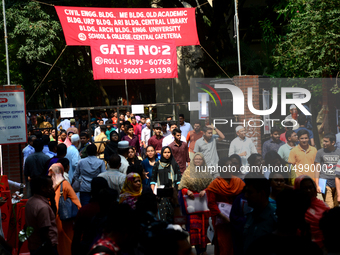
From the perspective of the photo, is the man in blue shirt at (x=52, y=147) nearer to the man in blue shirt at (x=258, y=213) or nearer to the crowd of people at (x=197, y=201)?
the crowd of people at (x=197, y=201)

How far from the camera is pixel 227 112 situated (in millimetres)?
7863

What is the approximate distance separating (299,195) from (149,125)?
9.67m

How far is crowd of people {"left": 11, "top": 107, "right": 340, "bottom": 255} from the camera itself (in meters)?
3.01

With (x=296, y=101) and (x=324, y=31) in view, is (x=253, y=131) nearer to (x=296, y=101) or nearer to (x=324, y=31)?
(x=296, y=101)

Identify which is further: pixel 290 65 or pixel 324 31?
pixel 290 65

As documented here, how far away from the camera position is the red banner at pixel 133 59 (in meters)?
11.7

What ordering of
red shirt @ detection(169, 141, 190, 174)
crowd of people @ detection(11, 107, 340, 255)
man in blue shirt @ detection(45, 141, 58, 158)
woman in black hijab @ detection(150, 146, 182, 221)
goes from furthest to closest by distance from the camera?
red shirt @ detection(169, 141, 190, 174) < man in blue shirt @ detection(45, 141, 58, 158) < woman in black hijab @ detection(150, 146, 182, 221) < crowd of people @ detection(11, 107, 340, 255)

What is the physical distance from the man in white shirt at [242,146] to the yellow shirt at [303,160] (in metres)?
0.69

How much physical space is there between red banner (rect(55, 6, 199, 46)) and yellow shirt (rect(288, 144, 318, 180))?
6.30 meters

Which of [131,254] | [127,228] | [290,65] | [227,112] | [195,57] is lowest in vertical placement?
[131,254]

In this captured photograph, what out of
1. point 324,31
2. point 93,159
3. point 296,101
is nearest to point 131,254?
point 93,159

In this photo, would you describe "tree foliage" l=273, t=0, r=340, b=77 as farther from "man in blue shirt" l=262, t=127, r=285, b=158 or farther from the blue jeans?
the blue jeans

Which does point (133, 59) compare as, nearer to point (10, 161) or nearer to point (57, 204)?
point (10, 161)

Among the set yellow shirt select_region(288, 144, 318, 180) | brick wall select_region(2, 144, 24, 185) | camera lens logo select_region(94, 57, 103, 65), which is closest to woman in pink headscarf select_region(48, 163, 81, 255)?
yellow shirt select_region(288, 144, 318, 180)
